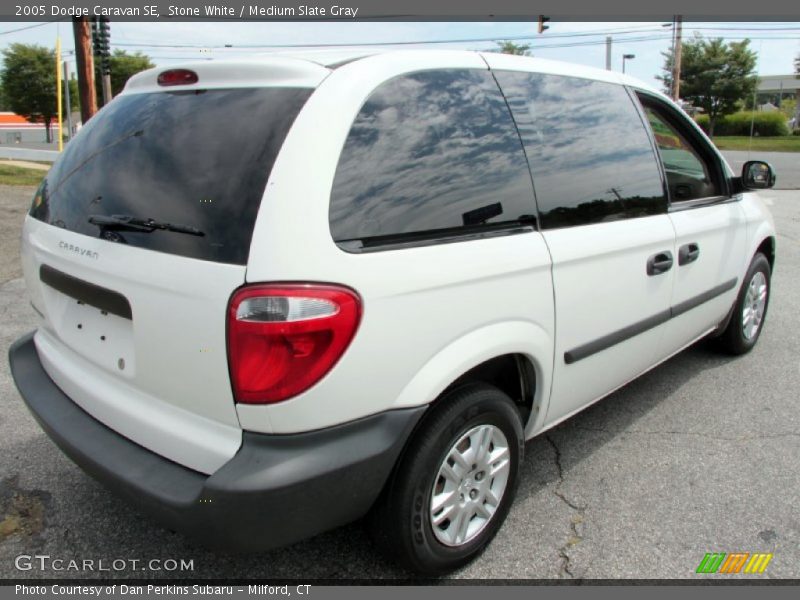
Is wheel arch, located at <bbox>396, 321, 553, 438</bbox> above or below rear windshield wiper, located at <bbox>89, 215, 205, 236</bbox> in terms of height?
below

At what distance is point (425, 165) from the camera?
2070 millimetres

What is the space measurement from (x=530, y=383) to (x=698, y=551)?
906 mm

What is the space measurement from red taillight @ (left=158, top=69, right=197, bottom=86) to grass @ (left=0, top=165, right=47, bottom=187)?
14184 mm

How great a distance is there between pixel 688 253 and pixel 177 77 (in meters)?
2.53

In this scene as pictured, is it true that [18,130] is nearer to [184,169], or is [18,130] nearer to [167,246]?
[184,169]

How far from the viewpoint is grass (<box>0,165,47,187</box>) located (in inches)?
568

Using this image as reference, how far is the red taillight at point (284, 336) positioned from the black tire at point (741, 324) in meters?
3.36

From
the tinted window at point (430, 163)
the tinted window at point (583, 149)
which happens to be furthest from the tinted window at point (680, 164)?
the tinted window at point (430, 163)

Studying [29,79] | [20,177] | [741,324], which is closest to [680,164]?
[741,324]

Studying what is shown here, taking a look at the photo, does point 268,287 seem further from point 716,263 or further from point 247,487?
point 716,263

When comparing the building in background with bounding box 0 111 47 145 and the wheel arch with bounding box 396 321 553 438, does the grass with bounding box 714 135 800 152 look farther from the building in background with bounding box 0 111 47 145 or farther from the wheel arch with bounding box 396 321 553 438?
the building in background with bounding box 0 111 47 145

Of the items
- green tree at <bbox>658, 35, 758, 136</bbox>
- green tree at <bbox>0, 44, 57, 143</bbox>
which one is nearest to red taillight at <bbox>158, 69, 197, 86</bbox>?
green tree at <bbox>658, 35, 758, 136</bbox>

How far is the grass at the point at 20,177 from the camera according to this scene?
14.4 meters

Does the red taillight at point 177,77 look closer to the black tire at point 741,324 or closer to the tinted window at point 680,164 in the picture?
the tinted window at point 680,164
